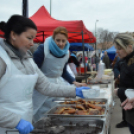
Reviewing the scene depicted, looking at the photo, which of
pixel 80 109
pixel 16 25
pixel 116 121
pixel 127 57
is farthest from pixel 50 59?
pixel 116 121

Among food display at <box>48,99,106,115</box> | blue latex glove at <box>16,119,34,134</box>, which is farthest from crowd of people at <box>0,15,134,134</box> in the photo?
food display at <box>48,99,106,115</box>

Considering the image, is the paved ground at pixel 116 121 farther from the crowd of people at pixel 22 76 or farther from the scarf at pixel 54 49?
the scarf at pixel 54 49

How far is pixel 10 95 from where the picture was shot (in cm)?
119

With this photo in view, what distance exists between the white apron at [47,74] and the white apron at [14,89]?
975 mm

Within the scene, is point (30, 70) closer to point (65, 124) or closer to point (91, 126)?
point (65, 124)

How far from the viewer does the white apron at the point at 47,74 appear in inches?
89.0

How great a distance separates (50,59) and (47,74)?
8.2 inches

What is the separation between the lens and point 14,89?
1191mm

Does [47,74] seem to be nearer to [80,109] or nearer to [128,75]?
[80,109]

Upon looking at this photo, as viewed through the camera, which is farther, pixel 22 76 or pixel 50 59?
pixel 50 59

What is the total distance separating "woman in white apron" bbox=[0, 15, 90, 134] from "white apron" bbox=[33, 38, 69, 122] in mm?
832

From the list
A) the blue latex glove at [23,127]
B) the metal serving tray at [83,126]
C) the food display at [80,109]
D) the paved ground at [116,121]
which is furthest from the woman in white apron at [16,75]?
the paved ground at [116,121]

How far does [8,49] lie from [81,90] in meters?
0.79

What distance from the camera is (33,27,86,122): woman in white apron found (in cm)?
224
